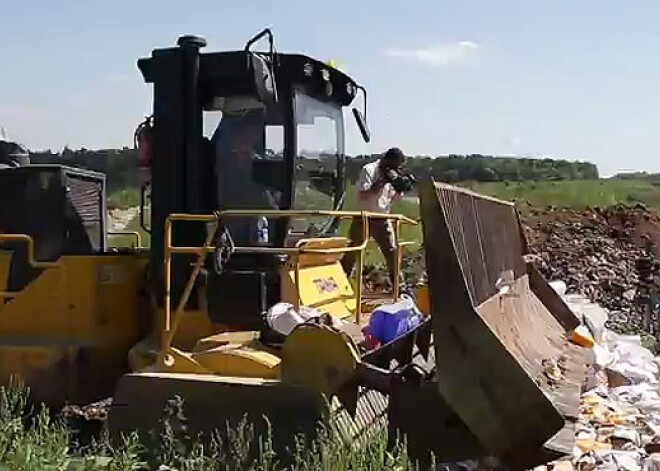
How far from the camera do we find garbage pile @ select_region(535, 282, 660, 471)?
253 inches

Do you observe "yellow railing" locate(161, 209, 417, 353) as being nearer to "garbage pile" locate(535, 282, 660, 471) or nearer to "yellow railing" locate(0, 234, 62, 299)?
"yellow railing" locate(0, 234, 62, 299)

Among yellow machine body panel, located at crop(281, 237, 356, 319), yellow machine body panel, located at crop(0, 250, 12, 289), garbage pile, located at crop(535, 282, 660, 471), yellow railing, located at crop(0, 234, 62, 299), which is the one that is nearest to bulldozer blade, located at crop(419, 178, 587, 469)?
garbage pile, located at crop(535, 282, 660, 471)

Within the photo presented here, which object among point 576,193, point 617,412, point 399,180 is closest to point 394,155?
point 399,180

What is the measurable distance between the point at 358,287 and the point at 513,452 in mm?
2172

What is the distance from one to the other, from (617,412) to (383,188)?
2746mm

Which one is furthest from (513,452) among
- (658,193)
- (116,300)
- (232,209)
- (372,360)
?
(658,193)

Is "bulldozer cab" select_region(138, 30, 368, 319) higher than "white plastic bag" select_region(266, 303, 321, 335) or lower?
higher

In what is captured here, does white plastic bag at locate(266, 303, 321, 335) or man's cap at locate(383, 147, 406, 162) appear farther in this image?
man's cap at locate(383, 147, 406, 162)

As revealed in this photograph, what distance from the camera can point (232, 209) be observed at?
7.13 meters

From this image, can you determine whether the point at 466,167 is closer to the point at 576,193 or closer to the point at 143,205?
the point at 576,193

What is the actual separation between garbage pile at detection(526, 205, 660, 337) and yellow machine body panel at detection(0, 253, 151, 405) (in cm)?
818

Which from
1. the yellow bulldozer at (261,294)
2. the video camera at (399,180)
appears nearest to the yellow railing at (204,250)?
the yellow bulldozer at (261,294)

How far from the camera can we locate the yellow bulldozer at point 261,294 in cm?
511

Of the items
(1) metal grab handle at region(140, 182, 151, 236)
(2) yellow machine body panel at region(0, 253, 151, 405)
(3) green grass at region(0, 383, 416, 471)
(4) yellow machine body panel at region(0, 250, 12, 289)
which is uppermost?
(1) metal grab handle at region(140, 182, 151, 236)
